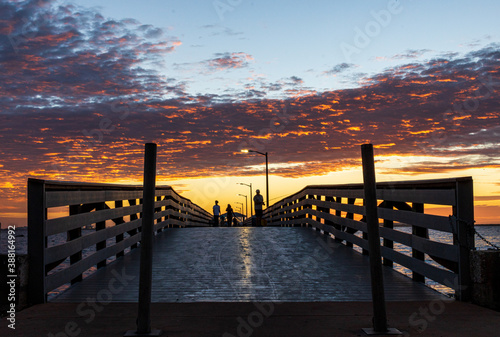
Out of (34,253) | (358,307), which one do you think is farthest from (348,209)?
(34,253)

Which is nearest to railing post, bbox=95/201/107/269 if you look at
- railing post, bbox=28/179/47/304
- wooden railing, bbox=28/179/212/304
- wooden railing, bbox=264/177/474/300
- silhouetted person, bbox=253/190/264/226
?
wooden railing, bbox=28/179/212/304

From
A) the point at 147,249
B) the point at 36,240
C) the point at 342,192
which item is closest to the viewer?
the point at 147,249

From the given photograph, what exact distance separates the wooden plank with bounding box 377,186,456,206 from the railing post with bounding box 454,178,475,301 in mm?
140

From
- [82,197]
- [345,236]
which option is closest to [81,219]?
[82,197]

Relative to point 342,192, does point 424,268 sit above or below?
below

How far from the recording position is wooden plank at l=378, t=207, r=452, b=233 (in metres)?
6.96

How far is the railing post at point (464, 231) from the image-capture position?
6574 mm

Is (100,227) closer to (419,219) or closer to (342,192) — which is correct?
(419,219)

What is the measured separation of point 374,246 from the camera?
17.6ft

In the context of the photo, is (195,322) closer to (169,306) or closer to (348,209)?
(169,306)

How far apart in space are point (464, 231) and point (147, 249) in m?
4.07

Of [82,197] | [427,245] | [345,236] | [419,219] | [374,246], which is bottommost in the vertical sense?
[345,236]

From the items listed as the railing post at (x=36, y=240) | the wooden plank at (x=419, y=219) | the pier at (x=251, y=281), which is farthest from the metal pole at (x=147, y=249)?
the wooden plank at (x=419, y=219)

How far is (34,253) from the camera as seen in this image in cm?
645
